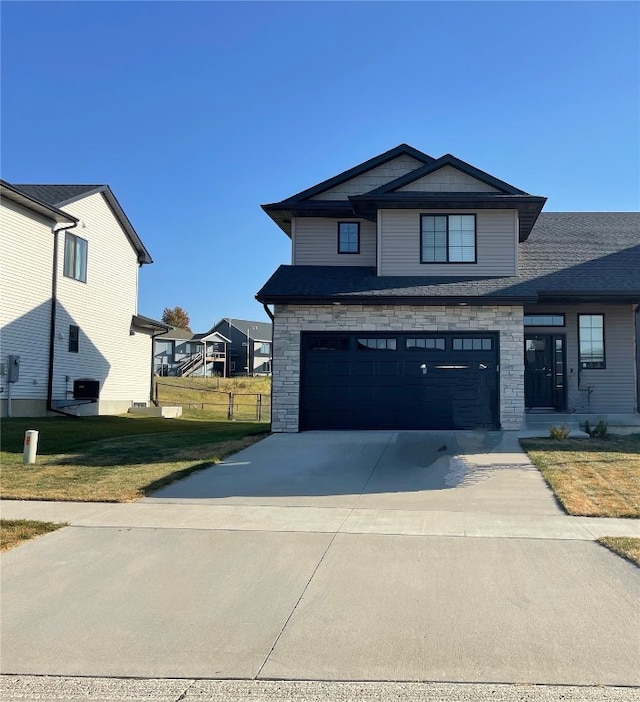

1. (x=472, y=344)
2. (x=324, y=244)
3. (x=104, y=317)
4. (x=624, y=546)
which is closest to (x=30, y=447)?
(x=624, y=546)

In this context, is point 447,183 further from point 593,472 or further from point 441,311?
point 593,472

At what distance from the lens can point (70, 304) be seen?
79.4 feet

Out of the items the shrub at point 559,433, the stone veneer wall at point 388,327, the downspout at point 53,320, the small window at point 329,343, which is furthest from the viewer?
the downspout at point 53,320

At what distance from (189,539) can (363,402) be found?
945cm

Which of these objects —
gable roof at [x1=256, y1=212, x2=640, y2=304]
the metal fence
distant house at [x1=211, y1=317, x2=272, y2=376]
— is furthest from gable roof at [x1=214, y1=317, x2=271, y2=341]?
gable roof at [x1=256, y1=212, x2=640, y2=304]

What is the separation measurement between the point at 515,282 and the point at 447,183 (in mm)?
3228

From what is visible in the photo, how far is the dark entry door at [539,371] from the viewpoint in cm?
1755

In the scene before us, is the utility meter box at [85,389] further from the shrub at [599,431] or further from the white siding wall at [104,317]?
the shrub at [599,431]

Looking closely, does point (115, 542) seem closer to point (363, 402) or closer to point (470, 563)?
point (470, 563)

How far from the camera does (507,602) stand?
5094mm

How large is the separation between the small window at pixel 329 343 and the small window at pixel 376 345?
0.35 m

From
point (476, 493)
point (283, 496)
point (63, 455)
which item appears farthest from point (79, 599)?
point (63, 455)

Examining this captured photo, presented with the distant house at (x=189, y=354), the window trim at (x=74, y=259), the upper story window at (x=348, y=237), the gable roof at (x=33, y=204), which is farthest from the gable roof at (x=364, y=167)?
the distant house at (x=189, y=354)

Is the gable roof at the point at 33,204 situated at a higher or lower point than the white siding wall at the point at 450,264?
higher
